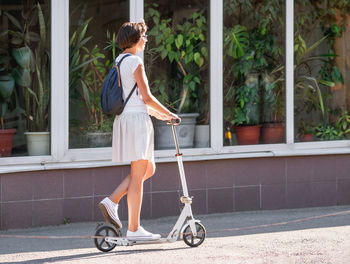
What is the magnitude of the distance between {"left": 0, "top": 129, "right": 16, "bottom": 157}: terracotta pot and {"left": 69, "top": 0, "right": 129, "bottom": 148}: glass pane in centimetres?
56

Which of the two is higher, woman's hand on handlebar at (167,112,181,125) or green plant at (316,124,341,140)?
woman's hand on handlebar at (167,112,181,125)

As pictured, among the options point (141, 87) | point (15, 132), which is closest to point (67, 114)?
point (15, 132)

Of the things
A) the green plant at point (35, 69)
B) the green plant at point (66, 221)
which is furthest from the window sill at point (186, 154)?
the green plant at point (66, 221)

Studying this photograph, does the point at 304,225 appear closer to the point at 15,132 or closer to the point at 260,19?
the point at 260,19

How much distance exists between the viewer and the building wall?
6.69 metres

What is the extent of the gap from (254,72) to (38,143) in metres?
2.49

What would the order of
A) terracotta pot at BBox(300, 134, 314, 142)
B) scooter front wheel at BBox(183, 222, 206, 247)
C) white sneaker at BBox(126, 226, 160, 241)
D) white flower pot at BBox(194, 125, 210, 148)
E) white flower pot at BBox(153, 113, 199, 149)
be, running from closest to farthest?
1. white sneaker at BBox(126, 226, 160, 241)
2. scooter front wheel at BBox(183, 222, 206, 247)
3. white flower pot at BBox(153, 113, 199, 149)
4. white flower pot at BBox(194, 125, 210, 148)
5. terracotta pot at BBox(300, 134, 314, 142)

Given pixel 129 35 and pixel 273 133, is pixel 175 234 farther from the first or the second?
pixel 273 133

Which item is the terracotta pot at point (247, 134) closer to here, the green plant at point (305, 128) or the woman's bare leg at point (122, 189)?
the green plant at point (305, 128)

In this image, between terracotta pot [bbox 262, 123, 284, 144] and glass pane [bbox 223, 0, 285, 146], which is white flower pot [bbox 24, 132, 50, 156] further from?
terracotta pot [bbox 262, 123, 284, 144]

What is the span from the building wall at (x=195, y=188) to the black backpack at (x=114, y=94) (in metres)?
1.52

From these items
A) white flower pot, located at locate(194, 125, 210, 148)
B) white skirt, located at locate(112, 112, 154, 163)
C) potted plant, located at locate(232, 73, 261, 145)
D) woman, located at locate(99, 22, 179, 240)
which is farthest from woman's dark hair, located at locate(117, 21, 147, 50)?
potted plant, located at locate(232, 73, 261, 145)

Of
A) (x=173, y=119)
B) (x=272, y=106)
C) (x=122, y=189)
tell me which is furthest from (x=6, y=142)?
(x=272, y=106)

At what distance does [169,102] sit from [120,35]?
2042mm
